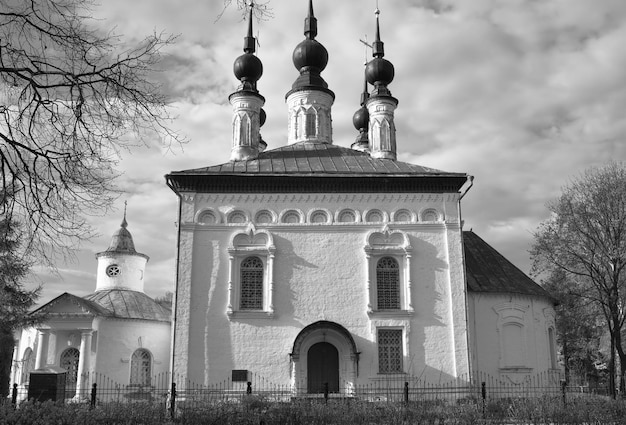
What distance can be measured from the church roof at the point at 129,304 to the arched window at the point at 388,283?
916cm

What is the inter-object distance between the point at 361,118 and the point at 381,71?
22.8ft

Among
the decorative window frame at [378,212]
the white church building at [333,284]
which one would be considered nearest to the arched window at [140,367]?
the white church building at [333,284]

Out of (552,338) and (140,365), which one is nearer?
(552,338)

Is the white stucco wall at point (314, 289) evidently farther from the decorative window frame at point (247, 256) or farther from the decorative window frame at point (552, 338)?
the decorative window frame at point (552, 338)

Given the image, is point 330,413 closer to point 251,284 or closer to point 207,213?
point 251,284

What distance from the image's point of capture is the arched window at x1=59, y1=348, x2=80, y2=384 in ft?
65.6

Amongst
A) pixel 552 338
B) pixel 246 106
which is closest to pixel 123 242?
pixel 246 106

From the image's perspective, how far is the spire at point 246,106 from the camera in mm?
19000

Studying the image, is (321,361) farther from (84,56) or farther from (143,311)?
(84,56)

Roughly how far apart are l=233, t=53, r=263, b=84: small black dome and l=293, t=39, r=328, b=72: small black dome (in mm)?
1389

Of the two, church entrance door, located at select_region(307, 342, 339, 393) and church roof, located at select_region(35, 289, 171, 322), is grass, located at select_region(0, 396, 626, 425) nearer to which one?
church entrance door, located at select_region(307, 342, 339, 393)

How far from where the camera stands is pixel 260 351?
618 inches

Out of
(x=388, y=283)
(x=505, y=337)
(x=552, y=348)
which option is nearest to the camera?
(x=388, y=283)

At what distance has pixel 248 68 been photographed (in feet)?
66.0
